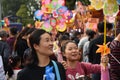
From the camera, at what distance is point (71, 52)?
4820mm

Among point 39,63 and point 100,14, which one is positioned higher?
point 39,63

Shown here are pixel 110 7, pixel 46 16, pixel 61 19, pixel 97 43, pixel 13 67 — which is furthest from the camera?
pixel 61 19

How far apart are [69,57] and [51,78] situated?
3.15 feet

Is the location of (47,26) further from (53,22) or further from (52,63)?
(52,63)

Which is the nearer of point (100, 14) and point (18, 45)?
point (18, 45)

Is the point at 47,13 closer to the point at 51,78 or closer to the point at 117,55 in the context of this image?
the point at 117,55

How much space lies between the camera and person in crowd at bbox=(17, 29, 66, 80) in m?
3.95

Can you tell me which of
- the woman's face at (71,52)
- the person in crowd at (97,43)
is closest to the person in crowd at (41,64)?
the woman's face at (71,52)

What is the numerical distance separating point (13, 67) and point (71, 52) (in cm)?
192

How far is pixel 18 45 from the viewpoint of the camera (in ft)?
23.8

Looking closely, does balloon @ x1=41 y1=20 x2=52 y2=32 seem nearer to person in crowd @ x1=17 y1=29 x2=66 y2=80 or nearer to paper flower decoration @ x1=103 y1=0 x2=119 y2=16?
paper flower decoration @ x1=103 y1=0 x2=119 y2=16

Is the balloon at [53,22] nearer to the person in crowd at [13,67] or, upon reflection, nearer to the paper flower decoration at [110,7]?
the person in crowd at [13,67]

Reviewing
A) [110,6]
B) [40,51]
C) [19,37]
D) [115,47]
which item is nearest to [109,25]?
[19,37]

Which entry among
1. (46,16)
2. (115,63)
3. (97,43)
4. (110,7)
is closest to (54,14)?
(46,16)
